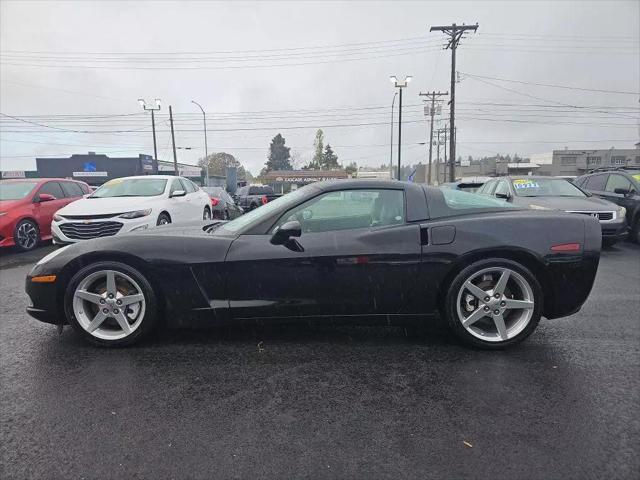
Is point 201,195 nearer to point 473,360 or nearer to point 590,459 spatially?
point 473,360

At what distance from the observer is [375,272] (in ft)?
10.1

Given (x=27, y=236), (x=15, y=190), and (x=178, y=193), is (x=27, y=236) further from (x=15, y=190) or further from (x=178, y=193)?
(x=178, y=193)

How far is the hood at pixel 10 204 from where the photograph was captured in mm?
7725

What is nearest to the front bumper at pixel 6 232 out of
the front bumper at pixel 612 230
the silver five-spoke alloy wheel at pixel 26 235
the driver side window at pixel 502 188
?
the silver five-spoke alloy wheel at pixel 26 235

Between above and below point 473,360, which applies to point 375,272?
above

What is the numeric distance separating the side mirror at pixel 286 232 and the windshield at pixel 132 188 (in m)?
5.66

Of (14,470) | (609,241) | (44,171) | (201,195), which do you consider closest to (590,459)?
(14,470)

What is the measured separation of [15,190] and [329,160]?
289 ft

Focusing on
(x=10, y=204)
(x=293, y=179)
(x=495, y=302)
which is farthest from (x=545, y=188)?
(x=293, y=179)

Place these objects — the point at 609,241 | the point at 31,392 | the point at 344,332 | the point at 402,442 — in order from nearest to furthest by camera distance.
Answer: the point at 402,442
the point at 31,392
the point at 344,332
the point at 609,241

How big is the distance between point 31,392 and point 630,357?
4096mm

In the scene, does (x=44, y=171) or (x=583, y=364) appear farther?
(x=44, y=171)

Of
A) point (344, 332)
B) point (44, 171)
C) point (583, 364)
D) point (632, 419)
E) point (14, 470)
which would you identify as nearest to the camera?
point (14, 470)

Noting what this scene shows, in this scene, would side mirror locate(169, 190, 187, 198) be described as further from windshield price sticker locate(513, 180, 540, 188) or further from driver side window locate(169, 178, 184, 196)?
windshield price sticker locate(513, 180, 540, 188)
